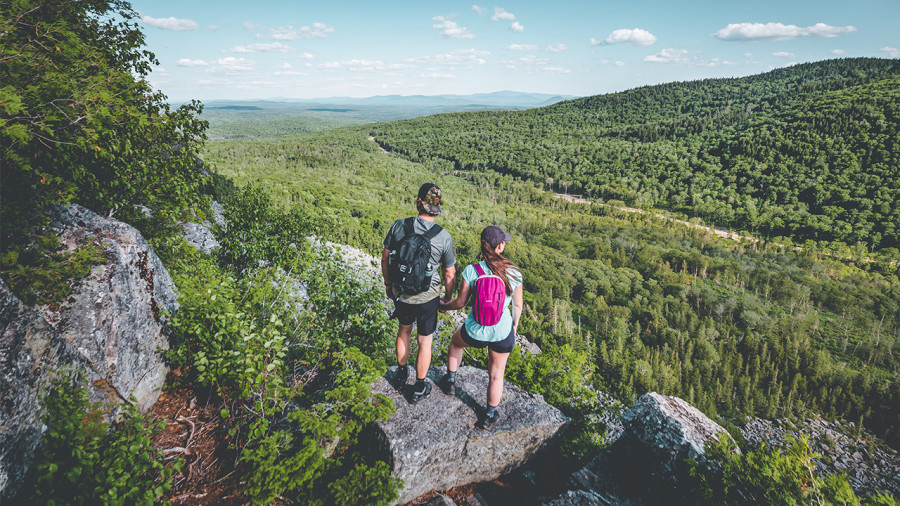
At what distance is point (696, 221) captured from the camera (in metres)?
108

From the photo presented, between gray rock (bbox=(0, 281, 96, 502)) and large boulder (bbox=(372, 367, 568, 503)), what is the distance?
3.48m

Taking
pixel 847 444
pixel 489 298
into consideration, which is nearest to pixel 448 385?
pixel 489 298

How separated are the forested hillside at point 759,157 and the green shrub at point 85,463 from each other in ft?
431

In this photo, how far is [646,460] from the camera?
5.74m

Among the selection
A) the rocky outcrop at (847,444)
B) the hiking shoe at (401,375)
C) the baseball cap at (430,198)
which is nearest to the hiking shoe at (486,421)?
the hiking shoe at (401,375)

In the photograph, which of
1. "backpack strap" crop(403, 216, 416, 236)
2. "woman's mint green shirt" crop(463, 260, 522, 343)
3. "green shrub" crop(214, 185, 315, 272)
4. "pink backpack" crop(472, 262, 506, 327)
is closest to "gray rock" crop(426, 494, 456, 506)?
"woman's mint green shirt" crop(463, 260, 522, 343)

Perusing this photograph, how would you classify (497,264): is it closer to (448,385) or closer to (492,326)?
(492,326)

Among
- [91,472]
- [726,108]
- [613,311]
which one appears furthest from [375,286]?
[726,108]

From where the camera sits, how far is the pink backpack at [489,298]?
16.3 ft

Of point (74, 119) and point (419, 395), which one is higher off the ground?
point (74, 119)

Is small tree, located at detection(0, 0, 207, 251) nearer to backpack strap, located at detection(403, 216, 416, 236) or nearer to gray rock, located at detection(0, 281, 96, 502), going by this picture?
gray rock, located at detection(0, 281, 96, 502)

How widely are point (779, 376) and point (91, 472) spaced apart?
73.2m

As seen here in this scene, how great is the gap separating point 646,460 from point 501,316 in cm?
330

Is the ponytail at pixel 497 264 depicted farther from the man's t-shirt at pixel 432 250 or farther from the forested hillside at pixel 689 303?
the forested hillside at pixel 689 303
